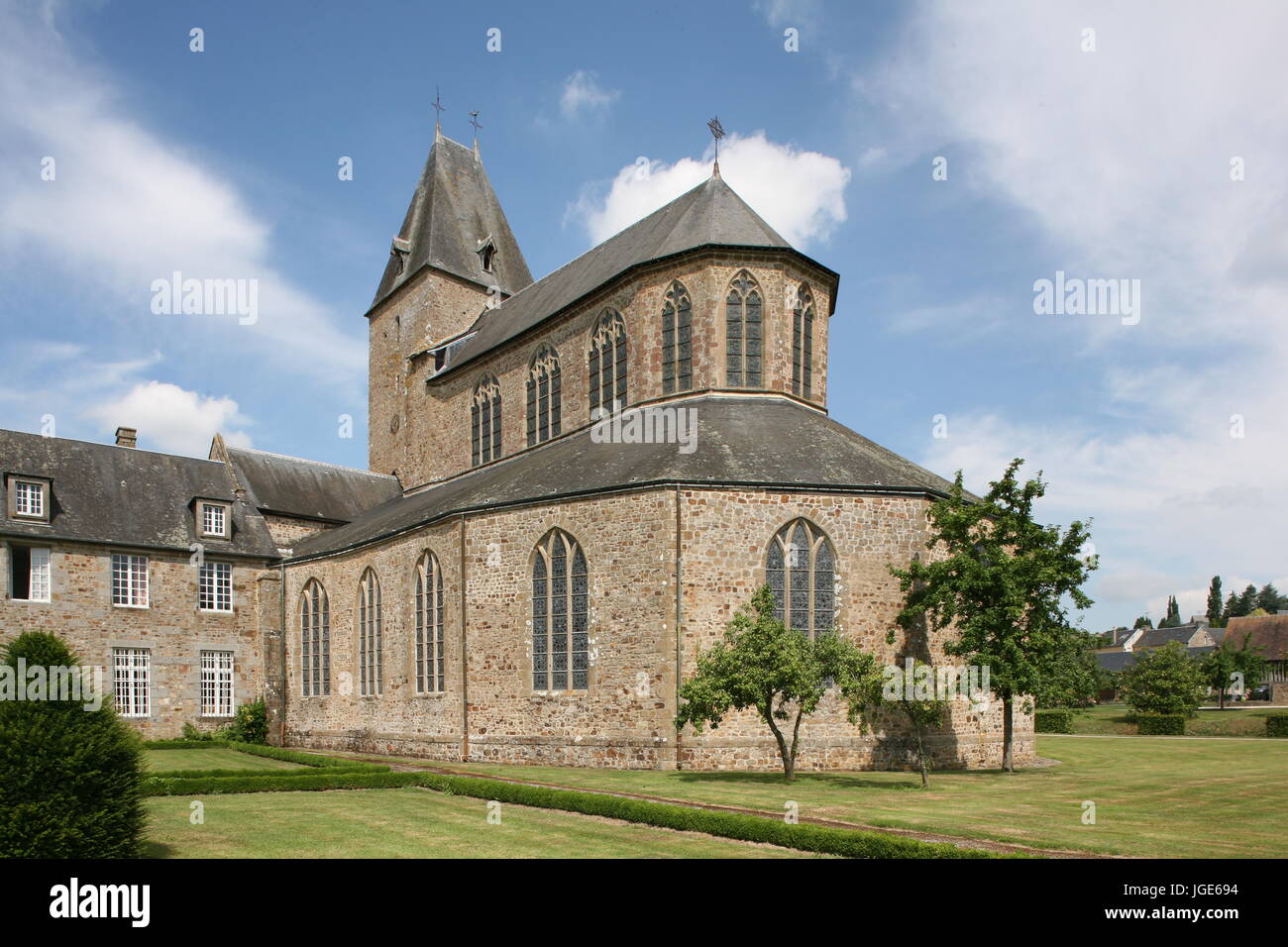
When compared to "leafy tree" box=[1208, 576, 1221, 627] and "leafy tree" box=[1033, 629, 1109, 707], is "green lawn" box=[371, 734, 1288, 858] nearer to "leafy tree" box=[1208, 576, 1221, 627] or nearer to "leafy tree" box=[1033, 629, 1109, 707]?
"leafy tree" box=[1033, 629, 1109, 707]

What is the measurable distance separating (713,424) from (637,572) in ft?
19.9

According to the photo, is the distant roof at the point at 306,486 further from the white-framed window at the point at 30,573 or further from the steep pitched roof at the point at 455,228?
the steep pitched roof at the point at 455,228

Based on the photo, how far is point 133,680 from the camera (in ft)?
117

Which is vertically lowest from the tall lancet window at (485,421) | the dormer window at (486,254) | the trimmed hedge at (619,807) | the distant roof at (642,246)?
the trimmed hedge at (619,807)

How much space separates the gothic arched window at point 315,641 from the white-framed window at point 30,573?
9152 mm

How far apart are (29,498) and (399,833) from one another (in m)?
28.5

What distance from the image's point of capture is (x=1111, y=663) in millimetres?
97625

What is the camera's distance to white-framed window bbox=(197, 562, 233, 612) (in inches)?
1497

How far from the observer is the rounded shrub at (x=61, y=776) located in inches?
385

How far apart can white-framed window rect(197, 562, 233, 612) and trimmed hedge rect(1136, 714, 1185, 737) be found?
1673 inches

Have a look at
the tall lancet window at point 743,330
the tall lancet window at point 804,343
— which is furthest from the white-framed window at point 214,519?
the tall lancet window at point 804,343

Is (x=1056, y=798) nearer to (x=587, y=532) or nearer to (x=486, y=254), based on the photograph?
(x=587, y=532)

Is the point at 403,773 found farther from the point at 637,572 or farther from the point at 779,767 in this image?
the point at 779,767
